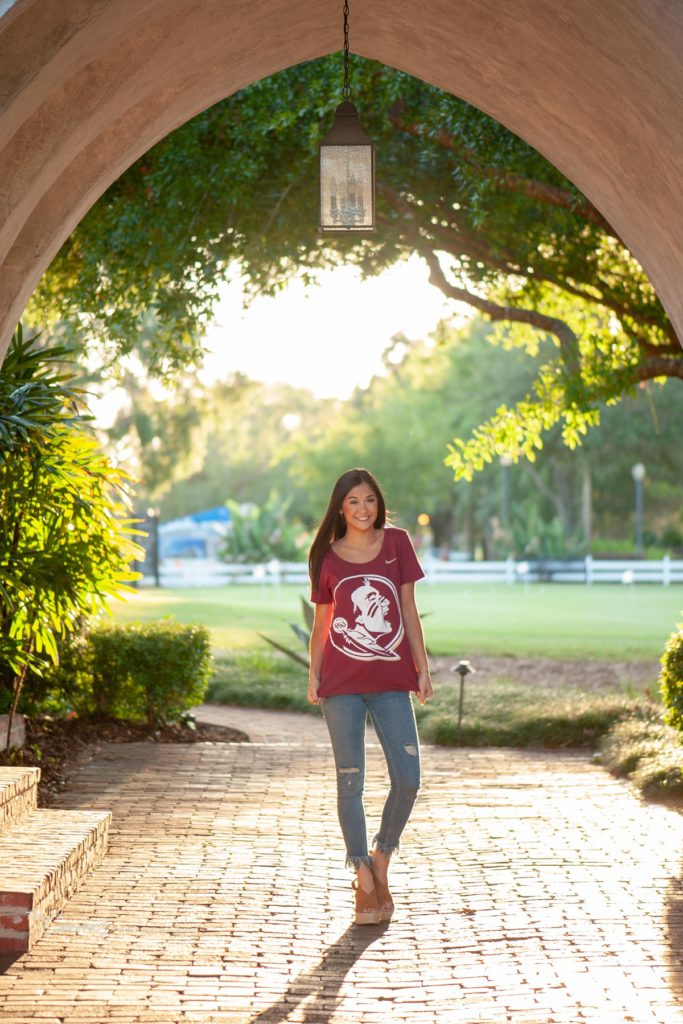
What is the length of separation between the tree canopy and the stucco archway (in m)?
3.87

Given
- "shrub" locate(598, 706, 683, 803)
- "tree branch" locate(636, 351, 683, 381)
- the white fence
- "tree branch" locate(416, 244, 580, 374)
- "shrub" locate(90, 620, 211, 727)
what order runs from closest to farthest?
"shrub" locate(598, 706, 683, 803) < "tree branch" locate(636, 351, 683, 381) < "shrub" locate(90, 620, 211, 727) < "tree branch" locate(416, 244, 580, 374) < the white fence

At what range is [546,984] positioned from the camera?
16.6 ft

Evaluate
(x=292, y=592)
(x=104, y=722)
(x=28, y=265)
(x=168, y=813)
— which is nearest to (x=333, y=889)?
(x=168, y=813)

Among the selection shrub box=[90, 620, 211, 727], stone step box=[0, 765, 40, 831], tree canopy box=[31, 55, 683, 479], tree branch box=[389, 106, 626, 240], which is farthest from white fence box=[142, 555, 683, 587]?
stone step box=[0, 765, 40, 831]

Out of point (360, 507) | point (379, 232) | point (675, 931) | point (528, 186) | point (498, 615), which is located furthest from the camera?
point (498, 615)

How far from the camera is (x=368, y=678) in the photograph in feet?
19.4

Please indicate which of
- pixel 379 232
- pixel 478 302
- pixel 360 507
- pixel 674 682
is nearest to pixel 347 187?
pixel 360 507

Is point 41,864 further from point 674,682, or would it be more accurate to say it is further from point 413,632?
point 674,682

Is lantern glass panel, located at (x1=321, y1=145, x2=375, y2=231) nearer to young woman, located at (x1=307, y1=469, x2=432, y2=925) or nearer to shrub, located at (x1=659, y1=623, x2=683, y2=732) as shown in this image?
young woman, located at (x1=307, y1=469, x2=432, y2=925)

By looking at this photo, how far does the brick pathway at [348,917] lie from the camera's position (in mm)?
4895

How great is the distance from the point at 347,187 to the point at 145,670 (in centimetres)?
664

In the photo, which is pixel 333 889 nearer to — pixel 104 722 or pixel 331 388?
pixel 104 722

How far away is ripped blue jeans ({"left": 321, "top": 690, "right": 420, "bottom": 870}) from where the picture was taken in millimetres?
5961

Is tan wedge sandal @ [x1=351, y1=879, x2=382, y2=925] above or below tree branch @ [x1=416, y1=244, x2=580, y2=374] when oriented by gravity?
below
